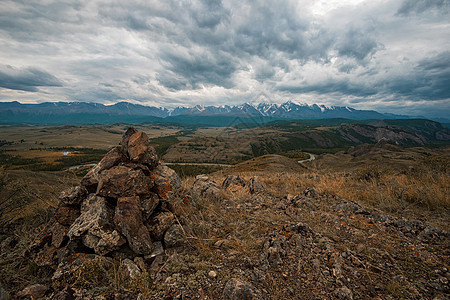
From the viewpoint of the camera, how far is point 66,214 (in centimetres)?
461

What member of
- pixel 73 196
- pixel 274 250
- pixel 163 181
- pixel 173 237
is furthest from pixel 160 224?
pixel 274 250

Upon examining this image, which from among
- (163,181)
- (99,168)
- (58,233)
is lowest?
(58,233)

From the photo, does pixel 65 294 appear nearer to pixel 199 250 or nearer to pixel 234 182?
pixel 199 250

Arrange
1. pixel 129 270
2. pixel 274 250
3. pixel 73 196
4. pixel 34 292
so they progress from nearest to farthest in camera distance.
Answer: pixel 34 292
pixel 129 270
pixel 274 250
pixel 73 196

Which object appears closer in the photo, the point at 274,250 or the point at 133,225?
the point at 274,250

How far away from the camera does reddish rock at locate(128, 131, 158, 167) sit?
5684 millimetres

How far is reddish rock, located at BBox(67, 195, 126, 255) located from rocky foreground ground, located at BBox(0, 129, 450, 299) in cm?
2

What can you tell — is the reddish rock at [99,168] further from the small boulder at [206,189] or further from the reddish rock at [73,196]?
the small boulder at [206,189]

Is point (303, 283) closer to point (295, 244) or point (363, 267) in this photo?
point (295, 244)

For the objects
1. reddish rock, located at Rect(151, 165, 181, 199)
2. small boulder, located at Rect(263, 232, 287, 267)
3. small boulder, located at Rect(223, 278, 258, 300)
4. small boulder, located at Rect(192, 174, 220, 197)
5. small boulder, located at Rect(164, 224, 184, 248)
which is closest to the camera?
small boulder, located at Rect(223, 278, 258, 300)

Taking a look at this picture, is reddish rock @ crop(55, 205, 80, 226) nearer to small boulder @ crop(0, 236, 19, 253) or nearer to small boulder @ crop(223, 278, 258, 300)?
small boulder @ crop(0, 236, 19, 253)

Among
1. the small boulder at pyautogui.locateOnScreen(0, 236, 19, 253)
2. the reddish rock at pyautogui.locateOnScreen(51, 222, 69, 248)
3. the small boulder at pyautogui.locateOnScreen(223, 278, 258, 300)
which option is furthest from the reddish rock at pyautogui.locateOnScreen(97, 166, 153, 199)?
the small boulder at pyautogui.locateOnScreen(223, 278, 258, 300)

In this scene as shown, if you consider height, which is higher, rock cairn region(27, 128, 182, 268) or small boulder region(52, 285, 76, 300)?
rock cairn region(27, 128, 182, 268)

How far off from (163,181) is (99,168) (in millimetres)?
1837
